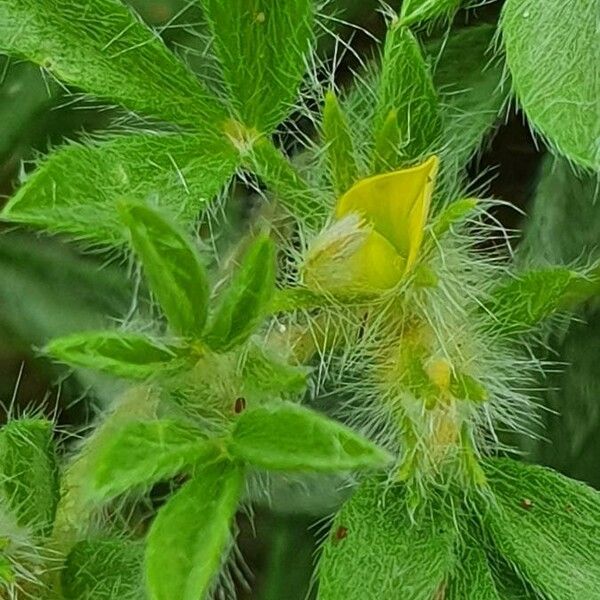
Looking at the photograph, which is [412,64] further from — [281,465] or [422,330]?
[281,465]

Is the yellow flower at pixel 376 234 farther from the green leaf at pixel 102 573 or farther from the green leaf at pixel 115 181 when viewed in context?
the green leaf at pixel 102 573

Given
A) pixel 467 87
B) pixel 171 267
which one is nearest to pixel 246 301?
pixel 171 267

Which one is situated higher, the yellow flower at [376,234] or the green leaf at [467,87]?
the yellow flower at [376,234]

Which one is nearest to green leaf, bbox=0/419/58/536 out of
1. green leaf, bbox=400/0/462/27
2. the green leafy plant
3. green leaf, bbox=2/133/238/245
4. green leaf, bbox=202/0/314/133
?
the green leafy plant

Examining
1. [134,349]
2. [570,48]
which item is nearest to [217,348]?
[134,349]

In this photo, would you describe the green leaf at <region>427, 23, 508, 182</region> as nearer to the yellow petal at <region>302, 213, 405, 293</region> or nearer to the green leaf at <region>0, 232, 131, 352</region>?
the yellow petal at <region>302, 213, 405, 293</region>

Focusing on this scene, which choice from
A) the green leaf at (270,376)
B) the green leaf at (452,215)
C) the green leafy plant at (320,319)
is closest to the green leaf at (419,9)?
the green leafy plant at (320,319)
